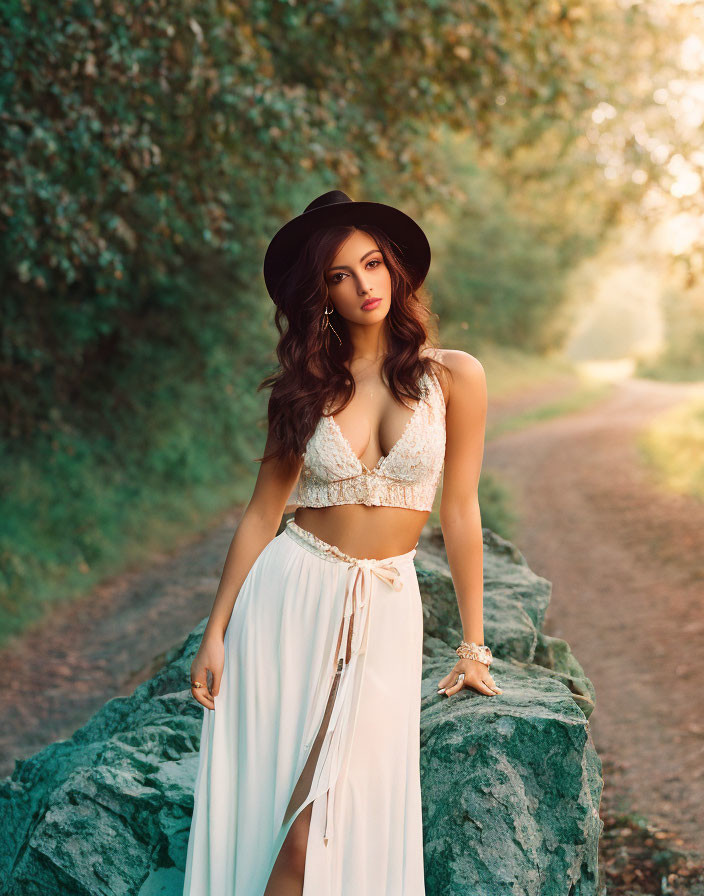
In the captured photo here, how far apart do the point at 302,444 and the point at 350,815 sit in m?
1.03

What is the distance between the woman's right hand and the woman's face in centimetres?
106

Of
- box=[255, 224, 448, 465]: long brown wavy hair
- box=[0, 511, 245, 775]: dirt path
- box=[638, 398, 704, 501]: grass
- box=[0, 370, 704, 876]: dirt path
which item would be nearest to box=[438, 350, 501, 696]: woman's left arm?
box=[255, 224, 448, 465]: long brown wavy hair

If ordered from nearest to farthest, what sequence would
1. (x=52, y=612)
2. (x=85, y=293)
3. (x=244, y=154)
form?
(x=244, y=154) < (x=52, y=612) < (x=85, y=293)

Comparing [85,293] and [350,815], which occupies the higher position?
[85,293]

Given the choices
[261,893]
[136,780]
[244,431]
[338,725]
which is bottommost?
[261,893]

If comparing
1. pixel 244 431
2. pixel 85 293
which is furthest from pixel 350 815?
pixel 244 431

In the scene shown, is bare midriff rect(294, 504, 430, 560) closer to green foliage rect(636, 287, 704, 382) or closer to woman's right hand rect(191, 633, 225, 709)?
woman's right hand rect(191, 633, 225, 709)

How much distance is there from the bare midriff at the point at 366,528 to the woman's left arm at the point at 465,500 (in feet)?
0.54

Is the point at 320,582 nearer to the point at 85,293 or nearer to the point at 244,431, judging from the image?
the point at 85,293

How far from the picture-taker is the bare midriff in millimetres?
2598

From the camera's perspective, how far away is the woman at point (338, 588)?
8.01ft

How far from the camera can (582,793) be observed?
9.02ft

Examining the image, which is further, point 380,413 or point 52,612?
point 52,612

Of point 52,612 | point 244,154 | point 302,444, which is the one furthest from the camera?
point 52,612
